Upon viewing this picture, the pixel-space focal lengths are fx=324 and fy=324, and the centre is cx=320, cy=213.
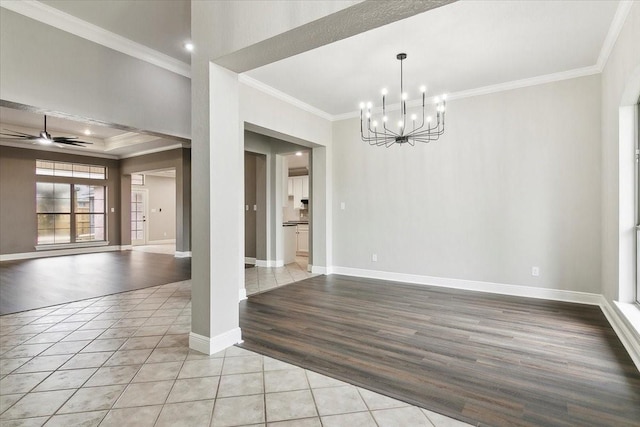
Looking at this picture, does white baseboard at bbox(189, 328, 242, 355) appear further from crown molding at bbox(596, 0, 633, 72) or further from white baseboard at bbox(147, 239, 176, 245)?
white baseboard at bbox(147, 239, 176, 245)

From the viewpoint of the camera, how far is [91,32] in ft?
12.1

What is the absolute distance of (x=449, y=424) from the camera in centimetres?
179

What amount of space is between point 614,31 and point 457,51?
54.0 inches

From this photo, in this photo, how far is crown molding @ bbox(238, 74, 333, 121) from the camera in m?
4.46

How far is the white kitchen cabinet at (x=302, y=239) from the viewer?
30.0ft

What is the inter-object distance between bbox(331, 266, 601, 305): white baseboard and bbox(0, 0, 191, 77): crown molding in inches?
169

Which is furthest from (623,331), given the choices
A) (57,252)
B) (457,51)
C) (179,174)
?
(57,252)

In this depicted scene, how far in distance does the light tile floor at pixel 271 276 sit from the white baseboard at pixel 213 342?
1.85 metres

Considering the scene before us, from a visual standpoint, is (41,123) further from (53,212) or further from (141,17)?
(141,17)

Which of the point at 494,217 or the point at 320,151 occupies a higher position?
the point at 320,151

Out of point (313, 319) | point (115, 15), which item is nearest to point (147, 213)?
point (115, 15)

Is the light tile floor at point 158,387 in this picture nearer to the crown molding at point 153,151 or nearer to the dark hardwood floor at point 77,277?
the dark hardwood floor at point 77,277

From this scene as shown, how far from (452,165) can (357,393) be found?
12.6 feet

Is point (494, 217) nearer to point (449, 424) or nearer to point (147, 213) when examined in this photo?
point (449, 424)
